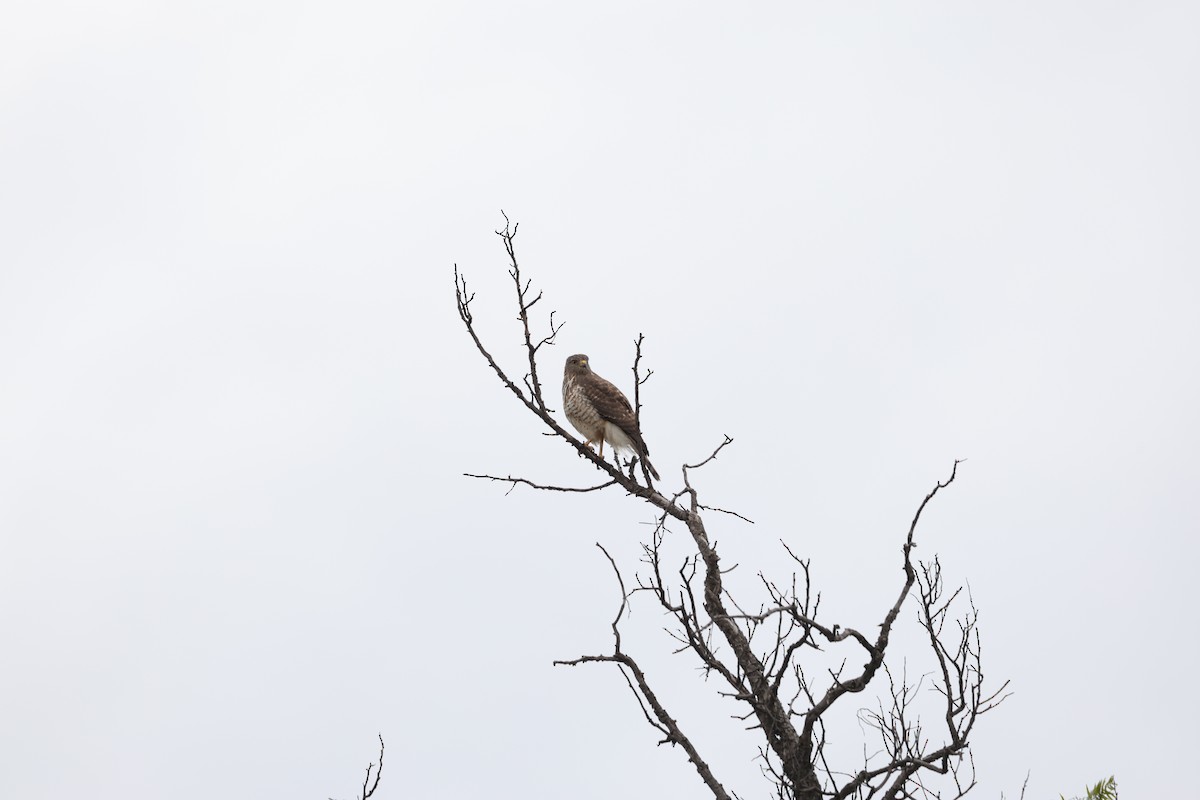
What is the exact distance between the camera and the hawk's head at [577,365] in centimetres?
1088

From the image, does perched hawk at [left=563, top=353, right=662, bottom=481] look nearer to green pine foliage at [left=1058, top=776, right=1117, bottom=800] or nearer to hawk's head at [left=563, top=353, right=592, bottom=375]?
hawk's head at [left=563, top=353, right=592, bottom=375]

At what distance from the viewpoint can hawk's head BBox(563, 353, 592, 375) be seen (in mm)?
10877

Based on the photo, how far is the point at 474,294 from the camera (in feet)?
19.5

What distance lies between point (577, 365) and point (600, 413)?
1115mm

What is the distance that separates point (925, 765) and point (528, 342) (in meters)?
2.66

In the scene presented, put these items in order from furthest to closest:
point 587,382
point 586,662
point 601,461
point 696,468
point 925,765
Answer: point 587,382
point 601,461
point 696,468
point 586,662
point 925,765

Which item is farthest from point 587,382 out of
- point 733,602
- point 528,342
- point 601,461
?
point 733,602

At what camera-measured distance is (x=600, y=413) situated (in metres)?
10.0

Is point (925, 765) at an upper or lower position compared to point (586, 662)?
lower

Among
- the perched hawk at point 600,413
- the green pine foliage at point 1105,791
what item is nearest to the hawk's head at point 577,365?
the perched hawk at point 600,413

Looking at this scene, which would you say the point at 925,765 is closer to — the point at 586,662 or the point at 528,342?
the point at 586,662

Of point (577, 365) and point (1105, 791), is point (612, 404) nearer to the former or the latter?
point (577, 365)

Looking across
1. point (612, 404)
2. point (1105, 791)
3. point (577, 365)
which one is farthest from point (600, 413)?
point (1105, 791)

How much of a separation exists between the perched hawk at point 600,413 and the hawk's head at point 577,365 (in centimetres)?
32
